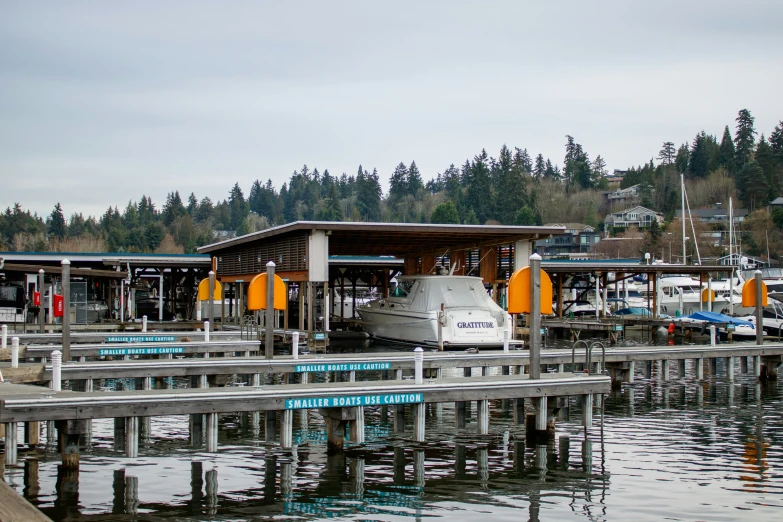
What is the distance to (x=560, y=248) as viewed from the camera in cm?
13138

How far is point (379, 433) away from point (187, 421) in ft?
15.0

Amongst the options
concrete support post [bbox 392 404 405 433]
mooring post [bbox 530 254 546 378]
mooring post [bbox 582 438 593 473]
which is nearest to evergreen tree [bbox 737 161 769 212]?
mooring post [bbox 582 438 593 473]

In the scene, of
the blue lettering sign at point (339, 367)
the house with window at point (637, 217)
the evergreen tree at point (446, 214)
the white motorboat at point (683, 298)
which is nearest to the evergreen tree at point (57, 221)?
Answer: the evergreen tree at point (446, 214)

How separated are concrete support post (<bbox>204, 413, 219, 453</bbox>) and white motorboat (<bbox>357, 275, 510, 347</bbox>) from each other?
16455 millimetres

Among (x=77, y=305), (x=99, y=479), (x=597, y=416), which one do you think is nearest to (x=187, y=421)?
(x=99, y=479)

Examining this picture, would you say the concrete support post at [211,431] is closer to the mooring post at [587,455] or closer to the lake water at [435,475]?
the lake water at [435,475]

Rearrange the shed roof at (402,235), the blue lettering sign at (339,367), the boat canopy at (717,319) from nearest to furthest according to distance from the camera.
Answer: the blue lettering sign at (339,367), the shed roof at (402,235), the boat canopy at (717,319)

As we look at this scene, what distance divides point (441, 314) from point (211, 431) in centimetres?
1836

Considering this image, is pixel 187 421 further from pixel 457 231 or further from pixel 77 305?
pixel 77 305

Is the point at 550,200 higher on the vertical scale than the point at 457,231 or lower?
higher

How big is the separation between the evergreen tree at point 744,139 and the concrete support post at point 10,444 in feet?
434

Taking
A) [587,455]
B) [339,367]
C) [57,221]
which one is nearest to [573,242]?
[57,221]

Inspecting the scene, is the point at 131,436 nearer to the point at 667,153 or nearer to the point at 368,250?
the point at 368,250

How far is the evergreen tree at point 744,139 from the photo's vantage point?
135125mm
